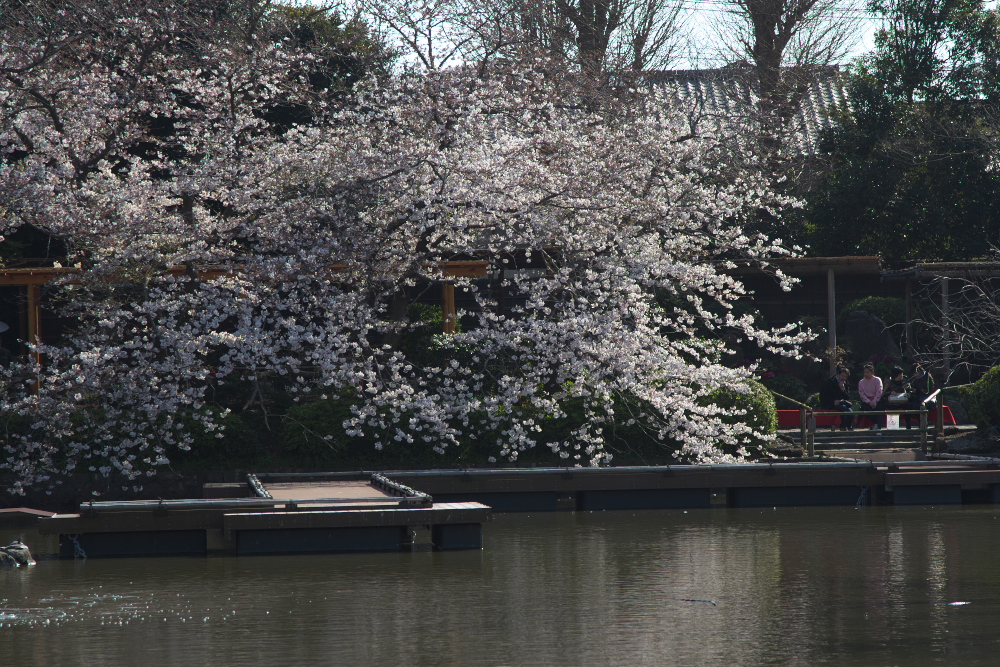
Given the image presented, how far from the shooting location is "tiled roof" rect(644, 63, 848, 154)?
30.4 meters

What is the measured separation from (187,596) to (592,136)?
12.0 meters

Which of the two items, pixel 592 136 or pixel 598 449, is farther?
pixel 592 136

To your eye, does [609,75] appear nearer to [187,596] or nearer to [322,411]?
[322,411]

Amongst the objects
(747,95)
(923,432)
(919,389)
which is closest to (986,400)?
(923,432)

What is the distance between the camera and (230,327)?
2011 centimetres

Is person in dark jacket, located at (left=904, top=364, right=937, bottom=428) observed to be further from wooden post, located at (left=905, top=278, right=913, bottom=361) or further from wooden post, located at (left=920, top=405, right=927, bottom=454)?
wooden post, located at (left=920, top=405, right=927, bottom=454)

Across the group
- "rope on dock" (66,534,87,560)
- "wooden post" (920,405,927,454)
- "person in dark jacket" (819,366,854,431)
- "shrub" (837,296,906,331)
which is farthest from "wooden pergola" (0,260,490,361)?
"shrub" (837,296,906,331)

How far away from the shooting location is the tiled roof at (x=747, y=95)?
99.7 feet

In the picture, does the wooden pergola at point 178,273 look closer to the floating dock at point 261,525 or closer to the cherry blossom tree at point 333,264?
the cherry blossom tree at point 333,264

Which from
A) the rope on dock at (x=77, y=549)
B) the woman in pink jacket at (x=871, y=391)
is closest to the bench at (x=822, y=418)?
the woman in pink jacket at (x=871, y=391)

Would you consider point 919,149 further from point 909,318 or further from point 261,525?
point 261,525

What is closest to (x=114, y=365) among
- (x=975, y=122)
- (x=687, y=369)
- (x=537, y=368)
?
(x=537, y=368)

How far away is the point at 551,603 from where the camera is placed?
389 inches

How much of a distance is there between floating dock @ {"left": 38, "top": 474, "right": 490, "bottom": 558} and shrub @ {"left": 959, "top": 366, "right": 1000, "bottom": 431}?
10.9 metres
